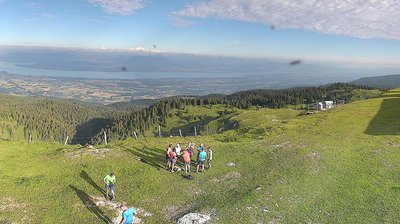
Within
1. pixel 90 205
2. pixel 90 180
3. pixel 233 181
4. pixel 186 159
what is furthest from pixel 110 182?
pixel 233 181

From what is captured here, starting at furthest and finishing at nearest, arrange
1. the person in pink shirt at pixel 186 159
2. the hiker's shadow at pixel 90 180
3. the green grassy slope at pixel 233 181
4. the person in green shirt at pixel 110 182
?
1. the person in pink shirt at pixel 186 159
2. the hiker's shadow at pixel 90 180
3. the person in green shirt at pixel 110 182
4. the green grassy slope at pixel 233 181

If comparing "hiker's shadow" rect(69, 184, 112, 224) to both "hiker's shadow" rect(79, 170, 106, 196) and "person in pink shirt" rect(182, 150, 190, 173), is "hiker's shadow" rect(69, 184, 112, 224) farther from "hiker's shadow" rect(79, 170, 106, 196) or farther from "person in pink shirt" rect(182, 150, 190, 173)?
"person in pink shirt" rect(182, 150, 190, 173)

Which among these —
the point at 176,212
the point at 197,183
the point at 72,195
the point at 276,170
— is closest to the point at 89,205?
the point at 72,195

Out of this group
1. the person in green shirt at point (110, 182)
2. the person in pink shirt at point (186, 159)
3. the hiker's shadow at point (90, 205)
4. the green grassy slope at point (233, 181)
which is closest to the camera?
the hiker's shadow at point (90, 205)

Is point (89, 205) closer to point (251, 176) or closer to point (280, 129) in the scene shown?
point (251, 176)

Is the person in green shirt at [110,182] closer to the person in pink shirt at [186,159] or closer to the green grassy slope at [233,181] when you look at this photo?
the green grassy slope at [233,181]

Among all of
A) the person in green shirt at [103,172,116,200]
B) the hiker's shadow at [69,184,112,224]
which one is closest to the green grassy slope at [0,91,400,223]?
the hiker's shadow at [69,184,112,224]

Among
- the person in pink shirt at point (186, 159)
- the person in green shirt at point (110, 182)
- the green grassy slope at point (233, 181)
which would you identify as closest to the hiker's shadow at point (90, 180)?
the green grassy slope at point (233, 181)
